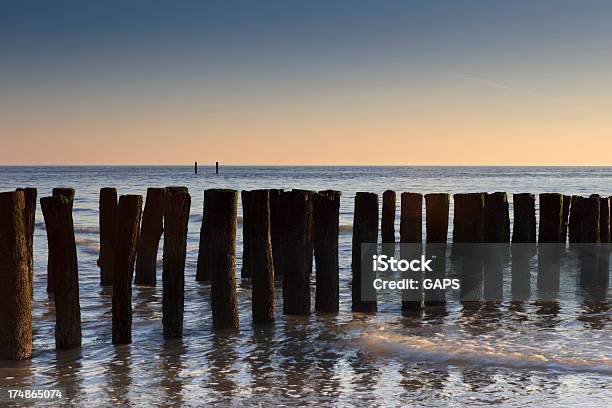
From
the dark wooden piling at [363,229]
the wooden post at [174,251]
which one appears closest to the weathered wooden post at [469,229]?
the dark wooden piling at [363,229]

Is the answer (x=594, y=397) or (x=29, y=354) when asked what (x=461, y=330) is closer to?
(x=594, y=397)

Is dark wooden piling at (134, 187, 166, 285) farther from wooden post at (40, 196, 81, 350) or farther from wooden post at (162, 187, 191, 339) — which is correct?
wooden post at (40, 196, 81, 350)

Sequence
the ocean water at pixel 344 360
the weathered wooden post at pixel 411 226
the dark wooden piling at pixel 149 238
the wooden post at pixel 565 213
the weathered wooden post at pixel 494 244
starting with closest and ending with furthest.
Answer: the ocean water at pixel 344 360
the weathered wooden post at pixel 411 226
the weathered wooden post at pixel 494 244
the wooden post at pixel 565 213
the dark wooden piling at pixel 149 238

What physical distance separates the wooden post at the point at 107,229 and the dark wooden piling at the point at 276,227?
99.9 inches

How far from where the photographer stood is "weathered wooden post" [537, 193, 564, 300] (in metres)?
11.7

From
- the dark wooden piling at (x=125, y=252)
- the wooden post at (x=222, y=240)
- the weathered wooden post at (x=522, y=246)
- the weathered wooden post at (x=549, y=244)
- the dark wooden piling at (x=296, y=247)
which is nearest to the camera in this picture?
the dark wooden piling at (x=125, y=252)

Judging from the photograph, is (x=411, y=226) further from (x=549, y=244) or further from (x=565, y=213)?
(x=565, y=213)

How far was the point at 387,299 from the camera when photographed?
1151 cm

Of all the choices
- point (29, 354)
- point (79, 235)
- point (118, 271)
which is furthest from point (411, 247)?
point (79, 235)

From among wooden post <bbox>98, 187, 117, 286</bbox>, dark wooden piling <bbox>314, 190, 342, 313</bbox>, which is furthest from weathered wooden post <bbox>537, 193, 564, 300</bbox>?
wooden post <bbox>98, 187, 117, 286</bbox>

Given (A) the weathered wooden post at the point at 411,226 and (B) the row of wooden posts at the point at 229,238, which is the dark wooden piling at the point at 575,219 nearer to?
(B) the row of wooden posts at the point at 229,238

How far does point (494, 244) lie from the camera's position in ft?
36.8

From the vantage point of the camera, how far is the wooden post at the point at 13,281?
24.6 feet

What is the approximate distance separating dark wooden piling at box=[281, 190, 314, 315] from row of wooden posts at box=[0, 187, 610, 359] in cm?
1
